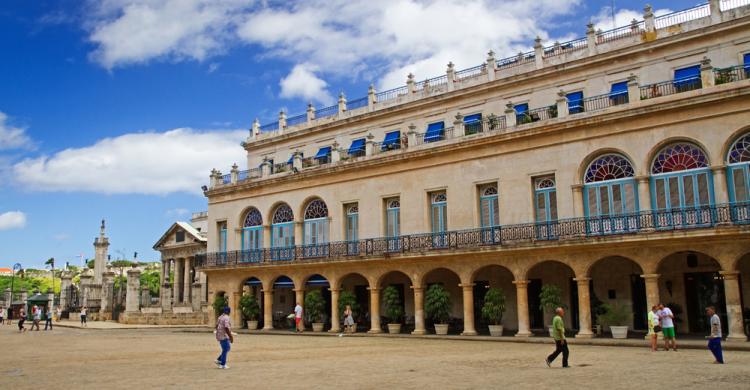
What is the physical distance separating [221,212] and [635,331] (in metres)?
22.2

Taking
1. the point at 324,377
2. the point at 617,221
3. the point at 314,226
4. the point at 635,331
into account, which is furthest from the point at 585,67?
the point at 324,377

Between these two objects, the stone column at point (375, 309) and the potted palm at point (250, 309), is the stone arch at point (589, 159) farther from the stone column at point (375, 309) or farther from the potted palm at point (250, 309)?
the potted palm at point (250, 309)

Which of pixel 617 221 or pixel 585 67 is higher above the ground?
pixel 585 67

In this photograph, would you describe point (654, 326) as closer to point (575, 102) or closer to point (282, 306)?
point (575, 102)

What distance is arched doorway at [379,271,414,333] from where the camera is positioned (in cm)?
3108

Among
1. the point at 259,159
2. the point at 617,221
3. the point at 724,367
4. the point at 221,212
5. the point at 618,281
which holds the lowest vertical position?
the point at 724,367

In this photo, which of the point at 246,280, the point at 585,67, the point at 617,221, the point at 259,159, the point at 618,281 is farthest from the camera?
the point at 259,159

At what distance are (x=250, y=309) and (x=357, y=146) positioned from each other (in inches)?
391

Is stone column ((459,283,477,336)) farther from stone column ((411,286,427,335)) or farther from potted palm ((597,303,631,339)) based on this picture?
potted palm ((597,303,631,339))

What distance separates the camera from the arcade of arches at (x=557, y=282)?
22.4m

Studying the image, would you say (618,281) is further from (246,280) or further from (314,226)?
(246,280)

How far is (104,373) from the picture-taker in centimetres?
1437

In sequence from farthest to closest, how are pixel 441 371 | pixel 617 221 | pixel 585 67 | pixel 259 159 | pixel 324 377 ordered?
pixel 259 159 < pixel 585 67 < pixel 617 221 < pixel 441 371 < pixel 324 377

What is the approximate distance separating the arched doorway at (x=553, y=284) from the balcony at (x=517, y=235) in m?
1.93
